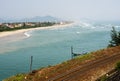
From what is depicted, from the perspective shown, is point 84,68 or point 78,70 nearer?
point 78,70

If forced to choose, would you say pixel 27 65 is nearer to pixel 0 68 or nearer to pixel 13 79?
pixel 0 68

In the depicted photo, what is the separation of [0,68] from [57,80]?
32.1m

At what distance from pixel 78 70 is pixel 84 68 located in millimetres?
1021

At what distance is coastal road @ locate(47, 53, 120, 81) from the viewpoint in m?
29.5

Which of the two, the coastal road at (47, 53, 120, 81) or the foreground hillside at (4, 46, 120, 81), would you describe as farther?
the foreground hillside at (4, 46, 120, 81)

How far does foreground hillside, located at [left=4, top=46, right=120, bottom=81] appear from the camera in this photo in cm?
2966

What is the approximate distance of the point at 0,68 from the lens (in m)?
58.2

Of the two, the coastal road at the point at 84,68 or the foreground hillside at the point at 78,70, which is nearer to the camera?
the coastal road at the point at 84,68

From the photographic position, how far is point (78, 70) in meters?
32.1

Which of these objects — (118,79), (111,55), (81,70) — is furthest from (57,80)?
(111,55)

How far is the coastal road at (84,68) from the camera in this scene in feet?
96.8

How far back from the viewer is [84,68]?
3275 centimetres

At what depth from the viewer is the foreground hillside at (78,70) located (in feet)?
97.3

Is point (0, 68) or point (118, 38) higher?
point (118, 38)
